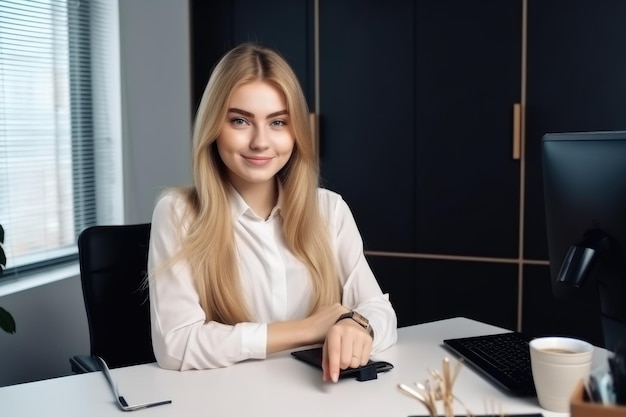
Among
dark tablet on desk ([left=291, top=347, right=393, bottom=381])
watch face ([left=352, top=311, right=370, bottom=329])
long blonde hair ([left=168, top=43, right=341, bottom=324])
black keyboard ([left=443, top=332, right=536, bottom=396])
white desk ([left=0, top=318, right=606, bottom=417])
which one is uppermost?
long blonde hair ([left=168, top=43, right=341, bottom=324])

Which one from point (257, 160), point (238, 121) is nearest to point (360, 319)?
point (257, 160)

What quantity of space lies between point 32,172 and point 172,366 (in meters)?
1.71

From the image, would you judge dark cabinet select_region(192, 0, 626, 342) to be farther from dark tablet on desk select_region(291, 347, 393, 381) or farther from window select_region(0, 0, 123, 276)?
dark tablet on desk select_region(291, 347, 393, 381)

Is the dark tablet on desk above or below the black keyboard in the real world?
below

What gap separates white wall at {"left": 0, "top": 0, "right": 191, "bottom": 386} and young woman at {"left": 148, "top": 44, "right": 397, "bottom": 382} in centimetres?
129

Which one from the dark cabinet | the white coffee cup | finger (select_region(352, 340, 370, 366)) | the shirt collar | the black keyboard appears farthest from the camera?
the dark cabinet

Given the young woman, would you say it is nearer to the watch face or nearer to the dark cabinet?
the watch face

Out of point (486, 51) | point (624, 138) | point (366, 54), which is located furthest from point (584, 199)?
point (366, 54)

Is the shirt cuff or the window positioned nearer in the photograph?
the shirt cuff

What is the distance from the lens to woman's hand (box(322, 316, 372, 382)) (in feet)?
4.25

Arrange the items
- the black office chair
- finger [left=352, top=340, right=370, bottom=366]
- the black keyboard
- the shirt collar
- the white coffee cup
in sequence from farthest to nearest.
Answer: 1. the black office chair
2. the shirt collar
3. finger [left=352, top=340, right=370, bottom=366]
4. the black keyboard
5. the white coffee cup

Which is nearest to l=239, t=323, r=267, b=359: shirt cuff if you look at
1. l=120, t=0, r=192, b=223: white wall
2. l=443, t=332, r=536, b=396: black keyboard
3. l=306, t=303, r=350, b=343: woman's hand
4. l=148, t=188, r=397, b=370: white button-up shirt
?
l=148, t=188, r=397, b=370: white button-up shirt

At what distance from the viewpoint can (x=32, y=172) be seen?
9.36 feet

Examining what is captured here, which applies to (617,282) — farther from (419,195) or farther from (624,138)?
(419,195)
